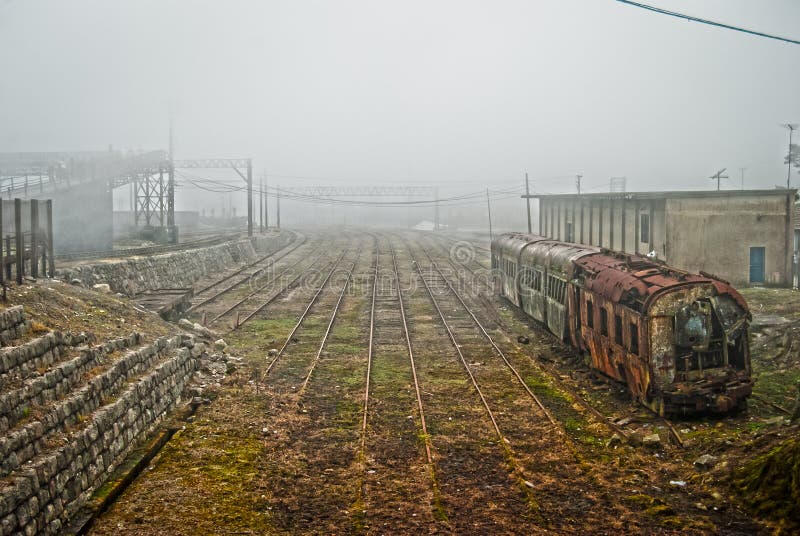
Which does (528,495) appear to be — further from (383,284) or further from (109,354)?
(383,284)

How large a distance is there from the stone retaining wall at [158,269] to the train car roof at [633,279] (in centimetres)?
1436

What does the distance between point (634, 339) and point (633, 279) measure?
4.26 ft

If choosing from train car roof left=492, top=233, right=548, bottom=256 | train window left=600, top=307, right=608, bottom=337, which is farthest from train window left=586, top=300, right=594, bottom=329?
train car roof left=492, top=233, right=548, bottom=256

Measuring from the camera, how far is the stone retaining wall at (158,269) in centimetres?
2322

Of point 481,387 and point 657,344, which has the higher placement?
point 657,344

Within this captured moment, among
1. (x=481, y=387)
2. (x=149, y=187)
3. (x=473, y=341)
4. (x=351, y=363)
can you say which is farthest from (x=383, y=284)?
(x=149, y=187)

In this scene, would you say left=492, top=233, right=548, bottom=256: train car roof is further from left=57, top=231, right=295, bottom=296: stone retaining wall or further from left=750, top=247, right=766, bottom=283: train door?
left=57, top=231, right=295, bottom=296: stone retaining wall

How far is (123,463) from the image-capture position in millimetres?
10430

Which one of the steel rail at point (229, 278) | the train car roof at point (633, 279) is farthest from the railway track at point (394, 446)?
the steel rail at point (229, 278)

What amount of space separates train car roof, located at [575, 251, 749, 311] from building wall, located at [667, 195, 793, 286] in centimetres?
1129

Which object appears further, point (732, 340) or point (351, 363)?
point (351, 363)

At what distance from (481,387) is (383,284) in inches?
756

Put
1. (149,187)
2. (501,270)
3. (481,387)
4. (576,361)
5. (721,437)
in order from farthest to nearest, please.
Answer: (149,187), (501,270), (576,361), (481,387), (721,437)

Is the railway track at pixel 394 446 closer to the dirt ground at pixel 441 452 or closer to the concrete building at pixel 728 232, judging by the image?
the dirt ground at pixel 441 452
